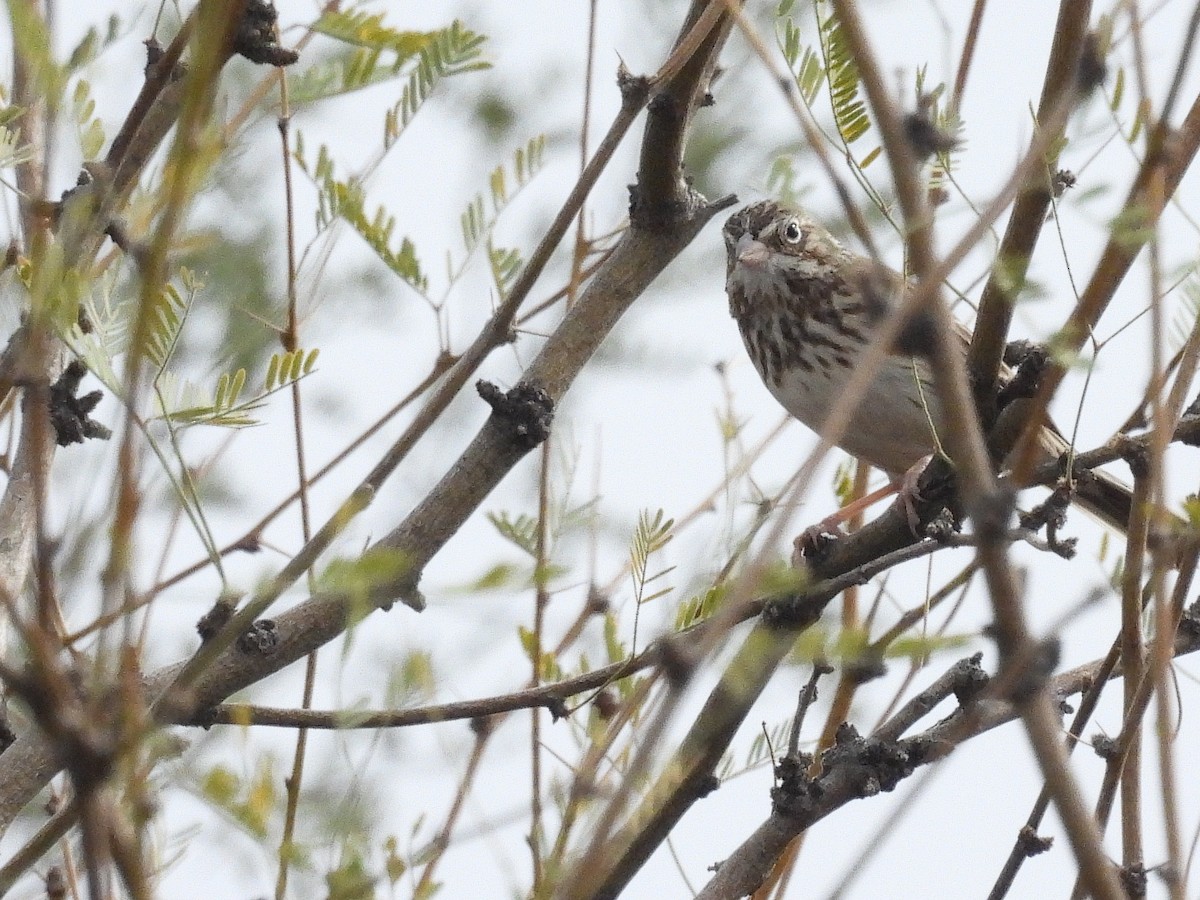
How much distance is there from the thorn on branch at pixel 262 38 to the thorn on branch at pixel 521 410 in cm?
82

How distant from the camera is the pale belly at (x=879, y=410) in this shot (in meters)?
5.02

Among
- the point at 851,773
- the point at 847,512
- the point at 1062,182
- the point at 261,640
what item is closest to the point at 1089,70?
the point at 1062,182

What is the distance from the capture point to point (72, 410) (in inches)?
132

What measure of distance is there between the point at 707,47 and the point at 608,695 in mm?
1408

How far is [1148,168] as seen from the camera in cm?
184

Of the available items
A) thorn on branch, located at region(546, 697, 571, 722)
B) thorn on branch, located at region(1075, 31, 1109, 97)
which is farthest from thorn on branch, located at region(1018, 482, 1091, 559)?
thorn on branch, located at region(1075, 31, 1109, 97)

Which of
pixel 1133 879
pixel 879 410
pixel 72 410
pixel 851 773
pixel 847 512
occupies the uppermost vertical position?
pixel 879 410

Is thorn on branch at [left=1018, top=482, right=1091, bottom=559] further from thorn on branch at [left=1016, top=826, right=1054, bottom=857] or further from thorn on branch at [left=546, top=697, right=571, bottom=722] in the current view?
thorn on branch at [left=546, top=697, right=571, bottom=722]

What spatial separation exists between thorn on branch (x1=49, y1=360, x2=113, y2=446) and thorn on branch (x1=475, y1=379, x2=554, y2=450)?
2.54 ft

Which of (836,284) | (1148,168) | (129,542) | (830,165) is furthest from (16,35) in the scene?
(836,284)

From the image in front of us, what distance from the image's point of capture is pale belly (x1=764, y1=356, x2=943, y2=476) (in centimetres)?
502

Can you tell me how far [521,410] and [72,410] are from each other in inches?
35.8

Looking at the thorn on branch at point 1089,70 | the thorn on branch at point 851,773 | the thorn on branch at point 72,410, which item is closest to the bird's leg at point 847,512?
the thorn on branch at point 851,773

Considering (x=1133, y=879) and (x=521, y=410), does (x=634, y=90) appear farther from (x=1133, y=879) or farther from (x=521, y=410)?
(x=1133, y=879)
